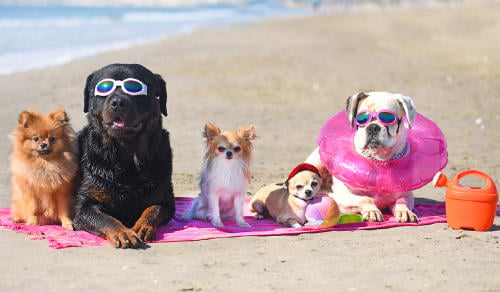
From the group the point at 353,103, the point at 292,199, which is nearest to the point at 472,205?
the point at 353,103

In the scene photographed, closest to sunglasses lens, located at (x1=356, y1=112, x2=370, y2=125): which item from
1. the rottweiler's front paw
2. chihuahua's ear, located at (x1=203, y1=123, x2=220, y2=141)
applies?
chihuahua's ear, located at (x1=203, y1=123, x2=220, y2=141)

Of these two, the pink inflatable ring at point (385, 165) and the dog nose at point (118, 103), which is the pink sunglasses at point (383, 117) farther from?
the dog nose at point (118, 103)

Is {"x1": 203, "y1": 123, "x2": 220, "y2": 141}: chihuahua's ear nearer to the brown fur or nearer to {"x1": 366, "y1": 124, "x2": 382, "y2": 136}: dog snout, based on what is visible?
the brown fur

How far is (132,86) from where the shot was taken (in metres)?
6.40

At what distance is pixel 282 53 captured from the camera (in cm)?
2456

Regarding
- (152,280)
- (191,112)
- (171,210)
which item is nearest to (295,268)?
(152,280)

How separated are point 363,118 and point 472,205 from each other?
4.29 feet

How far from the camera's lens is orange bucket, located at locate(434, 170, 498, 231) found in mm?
6680

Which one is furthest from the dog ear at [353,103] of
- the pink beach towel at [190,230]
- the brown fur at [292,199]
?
the pink beach towel at [190,230]

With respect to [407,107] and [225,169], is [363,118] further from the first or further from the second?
[225,169]

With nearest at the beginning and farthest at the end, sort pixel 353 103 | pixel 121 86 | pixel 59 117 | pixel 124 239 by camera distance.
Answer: pixel 124 239
pixel 121 86
pixel 59 117
pixel 353 103

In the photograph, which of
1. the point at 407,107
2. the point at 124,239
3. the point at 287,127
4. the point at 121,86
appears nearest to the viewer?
the point at 124,239

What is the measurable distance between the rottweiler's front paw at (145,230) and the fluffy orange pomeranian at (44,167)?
0.75 meters

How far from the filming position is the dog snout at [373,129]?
712 centimetres
